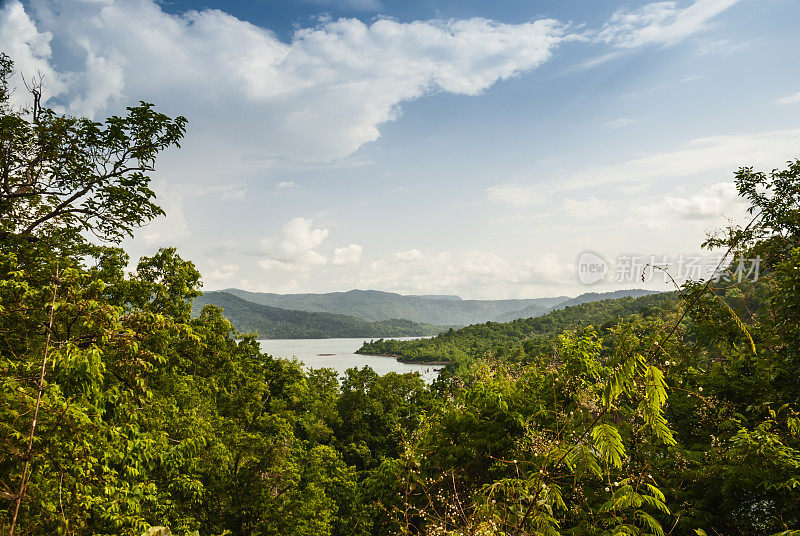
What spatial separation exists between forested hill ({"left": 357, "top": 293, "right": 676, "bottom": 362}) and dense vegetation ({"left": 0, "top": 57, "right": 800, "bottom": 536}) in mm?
65440

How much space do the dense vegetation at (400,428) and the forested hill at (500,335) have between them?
6544cm

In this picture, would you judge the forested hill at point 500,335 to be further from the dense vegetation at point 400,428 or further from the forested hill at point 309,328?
the forested hill at point 309,328

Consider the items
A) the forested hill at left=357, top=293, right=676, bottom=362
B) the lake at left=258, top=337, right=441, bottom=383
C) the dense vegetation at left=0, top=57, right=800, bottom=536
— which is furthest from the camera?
the forested hill at left=357, top=293, right=676, bottom=362

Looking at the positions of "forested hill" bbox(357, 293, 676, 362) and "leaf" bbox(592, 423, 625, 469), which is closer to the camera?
"leaf" bbox(592, 423, 625, 469)

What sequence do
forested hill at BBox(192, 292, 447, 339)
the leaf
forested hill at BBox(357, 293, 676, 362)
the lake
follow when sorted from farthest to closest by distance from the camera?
1. forested hill at BBox(192, 292, 447, 339)
2. forested hill at BBox(357, 293, 676, 362)
3. the lake
4. the leaf

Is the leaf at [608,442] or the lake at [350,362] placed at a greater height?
the leaf at [608,442]

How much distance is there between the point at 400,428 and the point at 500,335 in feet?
325

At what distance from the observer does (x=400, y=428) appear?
865cm

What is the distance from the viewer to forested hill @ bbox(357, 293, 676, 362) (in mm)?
83062

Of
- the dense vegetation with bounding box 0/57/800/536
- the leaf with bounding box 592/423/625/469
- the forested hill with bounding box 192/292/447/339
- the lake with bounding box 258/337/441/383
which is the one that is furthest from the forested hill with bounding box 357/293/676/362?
the leaf with bounding box 592/423/625/469

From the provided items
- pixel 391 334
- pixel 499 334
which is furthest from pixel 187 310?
pixel 391 334

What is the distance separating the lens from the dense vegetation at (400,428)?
2.38 metres

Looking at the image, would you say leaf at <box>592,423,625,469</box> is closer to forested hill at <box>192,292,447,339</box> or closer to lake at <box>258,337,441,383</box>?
lake at <box>258,337,441,383</box>

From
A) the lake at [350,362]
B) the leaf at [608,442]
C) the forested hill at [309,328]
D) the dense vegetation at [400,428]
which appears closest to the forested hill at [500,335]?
the lake at [350,362]
